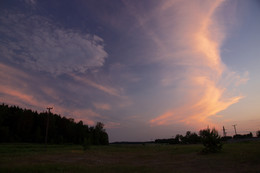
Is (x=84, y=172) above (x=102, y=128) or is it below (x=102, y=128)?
below

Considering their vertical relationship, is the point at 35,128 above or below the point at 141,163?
above

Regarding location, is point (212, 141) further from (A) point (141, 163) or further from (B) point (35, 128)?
(B) point (35, 128)

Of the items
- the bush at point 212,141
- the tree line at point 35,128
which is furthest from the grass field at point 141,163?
the tree line at point 35,128

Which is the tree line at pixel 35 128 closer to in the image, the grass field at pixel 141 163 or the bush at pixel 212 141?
the grass field at pixel 141 163

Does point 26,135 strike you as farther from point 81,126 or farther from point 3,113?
point 81,126

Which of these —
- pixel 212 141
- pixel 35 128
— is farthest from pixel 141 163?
pixel 35 128

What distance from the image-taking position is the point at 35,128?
103188 mm

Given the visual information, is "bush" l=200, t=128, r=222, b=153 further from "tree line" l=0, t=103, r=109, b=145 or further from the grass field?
"tree line" l=0, t=103, r=109, b=145

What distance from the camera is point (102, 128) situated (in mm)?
139875

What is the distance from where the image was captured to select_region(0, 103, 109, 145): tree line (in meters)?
89.9

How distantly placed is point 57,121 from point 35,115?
14.9 meters

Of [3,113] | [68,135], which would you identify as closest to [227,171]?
[3,113]

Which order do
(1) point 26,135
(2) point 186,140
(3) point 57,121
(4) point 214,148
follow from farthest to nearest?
1. (2) point 186,140
2. (3) point 57,121
3. (1) point 26,135
4. (4) point 214,148

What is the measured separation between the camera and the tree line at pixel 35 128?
89938mm
